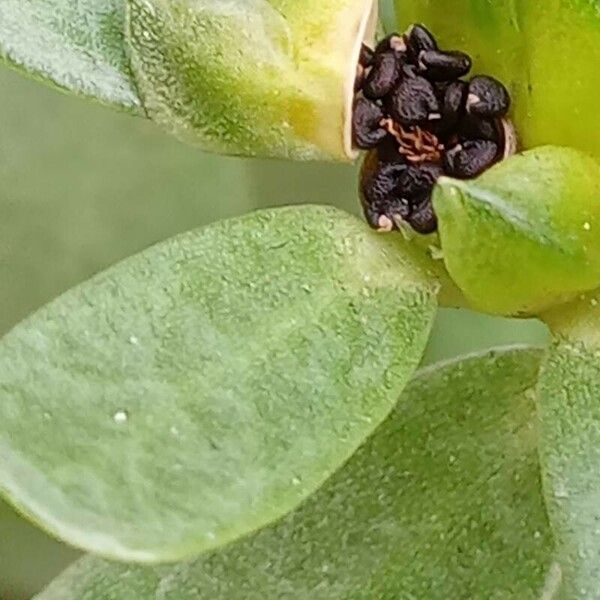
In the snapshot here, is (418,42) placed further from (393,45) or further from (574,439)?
(574,439)

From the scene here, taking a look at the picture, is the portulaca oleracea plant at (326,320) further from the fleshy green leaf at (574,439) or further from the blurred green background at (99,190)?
the blurred green background at (99,190)

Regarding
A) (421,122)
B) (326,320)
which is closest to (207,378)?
(326,320)

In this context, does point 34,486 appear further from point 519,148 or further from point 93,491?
point 519,148

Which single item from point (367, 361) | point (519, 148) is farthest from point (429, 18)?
point (367, 361)

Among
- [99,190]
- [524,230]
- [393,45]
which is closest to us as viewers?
[524,230]

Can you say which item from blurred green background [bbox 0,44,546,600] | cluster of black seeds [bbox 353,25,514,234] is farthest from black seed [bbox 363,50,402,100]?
blurred green background [bbox 0,44,546,600]

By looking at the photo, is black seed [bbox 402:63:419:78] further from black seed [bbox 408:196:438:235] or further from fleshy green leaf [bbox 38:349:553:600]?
fleshy green leaf [bbox 38:349:553:600]
